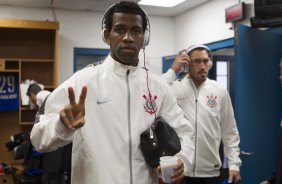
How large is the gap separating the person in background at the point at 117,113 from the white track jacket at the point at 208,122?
102 cm

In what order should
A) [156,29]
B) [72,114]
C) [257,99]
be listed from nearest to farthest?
1. [72,114]
2. [257,99]
3. [156,29]

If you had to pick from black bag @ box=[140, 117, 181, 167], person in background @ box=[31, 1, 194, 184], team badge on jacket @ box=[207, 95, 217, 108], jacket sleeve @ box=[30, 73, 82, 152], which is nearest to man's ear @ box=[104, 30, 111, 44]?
person in background @ box=[31, 1, 194, 184]

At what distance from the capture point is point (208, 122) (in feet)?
8.55

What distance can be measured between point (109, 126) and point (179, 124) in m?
0.34

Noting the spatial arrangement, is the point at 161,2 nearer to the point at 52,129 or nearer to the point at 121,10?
the point at 121,10

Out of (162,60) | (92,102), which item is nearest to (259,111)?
(92,102)

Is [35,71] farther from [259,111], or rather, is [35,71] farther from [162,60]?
[259,111]

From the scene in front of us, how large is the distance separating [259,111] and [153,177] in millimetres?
1872

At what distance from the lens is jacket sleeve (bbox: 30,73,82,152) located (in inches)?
48.3

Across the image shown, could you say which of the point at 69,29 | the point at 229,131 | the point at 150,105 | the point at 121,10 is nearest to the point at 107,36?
the point at 121,10

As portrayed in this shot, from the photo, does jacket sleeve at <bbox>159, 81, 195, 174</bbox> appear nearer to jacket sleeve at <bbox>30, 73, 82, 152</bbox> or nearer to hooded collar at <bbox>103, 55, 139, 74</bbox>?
hooded collar at <bbox>103, 55, 139, 74</bbox>

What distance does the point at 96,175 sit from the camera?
139 centimetres

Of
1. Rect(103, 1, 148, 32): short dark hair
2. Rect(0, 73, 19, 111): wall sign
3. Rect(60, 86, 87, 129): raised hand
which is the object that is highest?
Rect(103, 1, 148, 32): short dark hair

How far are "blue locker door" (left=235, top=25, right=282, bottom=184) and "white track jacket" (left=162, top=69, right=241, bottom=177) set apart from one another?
0.28 meters
